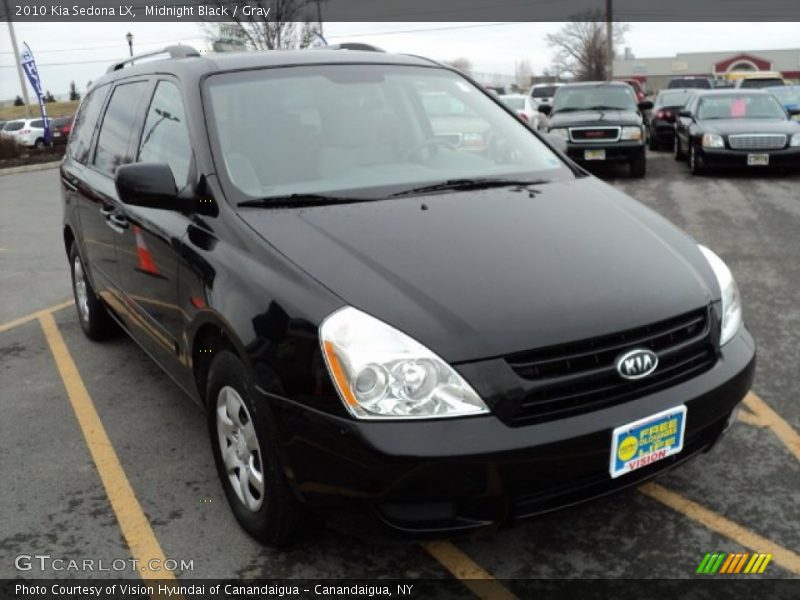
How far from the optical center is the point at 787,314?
5355 mm

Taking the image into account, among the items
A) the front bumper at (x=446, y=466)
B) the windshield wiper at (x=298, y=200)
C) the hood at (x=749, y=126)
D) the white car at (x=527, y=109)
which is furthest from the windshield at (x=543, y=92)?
the front bumper at (x=446, y=466)

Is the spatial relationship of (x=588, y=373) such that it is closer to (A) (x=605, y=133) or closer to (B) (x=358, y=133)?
(B) (x=358, y=133)

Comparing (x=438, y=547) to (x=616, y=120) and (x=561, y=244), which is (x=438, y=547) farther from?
(x=616, y=120)

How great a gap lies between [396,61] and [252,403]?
2209mm

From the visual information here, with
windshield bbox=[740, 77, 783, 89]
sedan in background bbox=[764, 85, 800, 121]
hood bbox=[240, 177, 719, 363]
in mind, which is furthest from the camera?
windshield bbox=[740, 77, 783, 89]

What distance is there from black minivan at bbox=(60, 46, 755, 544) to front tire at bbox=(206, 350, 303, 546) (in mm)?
11

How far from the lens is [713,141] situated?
468 inches

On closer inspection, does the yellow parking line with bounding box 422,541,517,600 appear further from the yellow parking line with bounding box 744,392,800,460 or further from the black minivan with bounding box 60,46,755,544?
the yellow parking line with bounding box 744,392,800,460

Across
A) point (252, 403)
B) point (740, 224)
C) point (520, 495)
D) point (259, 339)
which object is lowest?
point (740, 224)

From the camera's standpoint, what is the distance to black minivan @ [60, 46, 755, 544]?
2.30 meters

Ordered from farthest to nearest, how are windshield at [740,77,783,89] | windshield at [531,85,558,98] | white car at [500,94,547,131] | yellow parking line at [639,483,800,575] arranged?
windshield at [531,85,558,98], windshield at [740,77,783,89], white car at [500,94,547,131], yellow parking line at [639,483,800,575]

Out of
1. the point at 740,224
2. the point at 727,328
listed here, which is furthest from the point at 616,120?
the point at 727,328

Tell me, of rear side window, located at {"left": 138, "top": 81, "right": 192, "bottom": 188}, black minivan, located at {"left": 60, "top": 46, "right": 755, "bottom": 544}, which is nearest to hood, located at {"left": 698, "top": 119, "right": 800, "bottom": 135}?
black minivan, located at {"left": 60, "top": 46, "right": 755, "bottom": 544}

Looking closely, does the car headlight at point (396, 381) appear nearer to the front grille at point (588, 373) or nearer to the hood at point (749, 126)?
the front grille at point (588, 373)
